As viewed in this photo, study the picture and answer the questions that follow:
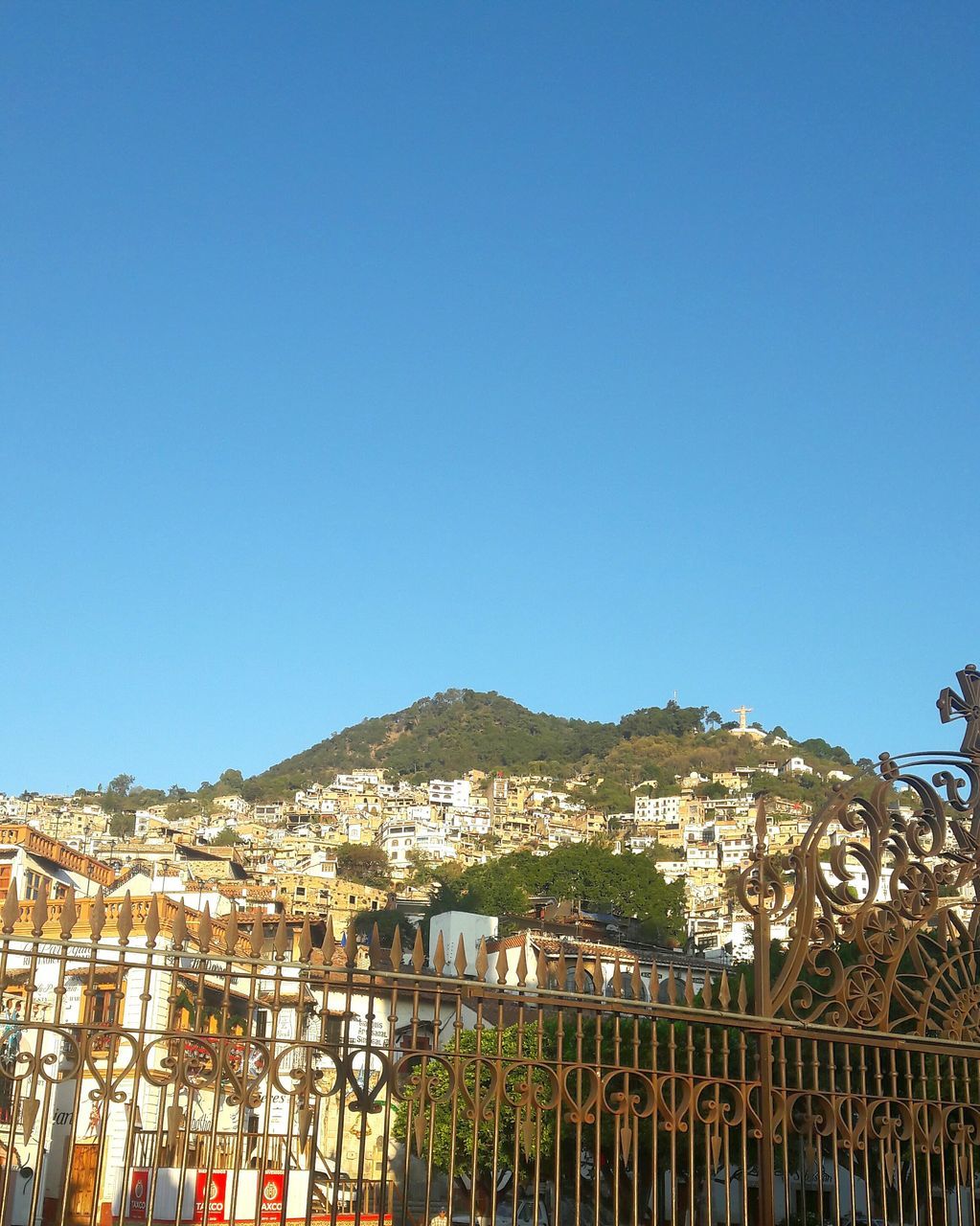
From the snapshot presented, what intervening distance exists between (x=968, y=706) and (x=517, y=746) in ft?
520

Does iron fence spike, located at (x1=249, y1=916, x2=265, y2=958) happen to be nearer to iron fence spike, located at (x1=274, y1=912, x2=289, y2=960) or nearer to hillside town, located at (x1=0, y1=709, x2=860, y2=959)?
iron fence spike, located at (x1=274, y1=912, x2=289, y2=960)

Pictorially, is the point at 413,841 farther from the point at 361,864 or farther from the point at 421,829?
the point at 361,864

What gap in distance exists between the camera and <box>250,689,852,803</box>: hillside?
152 m

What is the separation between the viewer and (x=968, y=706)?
7277 millimetres

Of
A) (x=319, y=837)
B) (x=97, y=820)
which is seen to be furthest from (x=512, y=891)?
(x=97, y=820)

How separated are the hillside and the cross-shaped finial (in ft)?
452

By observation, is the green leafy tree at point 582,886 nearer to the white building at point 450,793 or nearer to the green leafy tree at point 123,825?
the green leafy tree at point 123,825

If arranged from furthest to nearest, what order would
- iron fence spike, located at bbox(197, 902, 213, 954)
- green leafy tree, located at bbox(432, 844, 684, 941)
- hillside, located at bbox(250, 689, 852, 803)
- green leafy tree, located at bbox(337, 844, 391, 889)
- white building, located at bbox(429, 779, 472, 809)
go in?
hillside, located at bbox(250, 689, 852, 803) → white building, located at bbox(429, 779, 472, 809) → green leafy tree, located at bbox(337, 844, 391, 889) → green leafy tree, located at bbox(432, 844, 684, 941) → iron fence spike, located at bbox(197, 902, 213, 954)

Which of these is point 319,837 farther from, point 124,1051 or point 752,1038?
point 752,1038

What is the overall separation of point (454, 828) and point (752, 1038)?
11098cm

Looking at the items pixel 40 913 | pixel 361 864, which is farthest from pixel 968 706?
pixel 361 864

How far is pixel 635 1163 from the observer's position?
5.21 metres

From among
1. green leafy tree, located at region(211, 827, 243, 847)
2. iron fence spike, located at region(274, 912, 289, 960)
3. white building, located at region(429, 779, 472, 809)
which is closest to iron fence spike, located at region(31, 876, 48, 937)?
iron fence spike, located at region(274, 912, 289, 960)

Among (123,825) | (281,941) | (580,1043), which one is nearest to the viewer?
(281,941)
